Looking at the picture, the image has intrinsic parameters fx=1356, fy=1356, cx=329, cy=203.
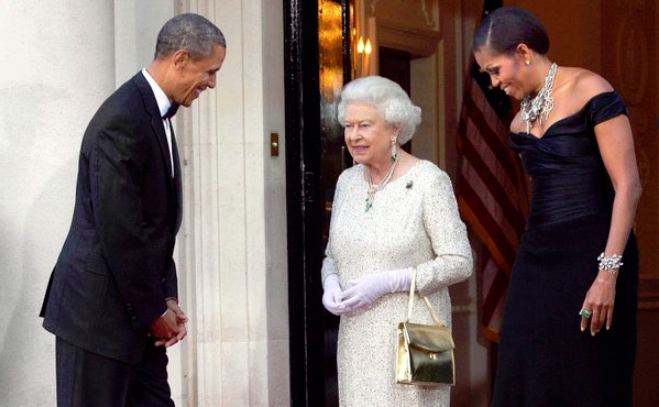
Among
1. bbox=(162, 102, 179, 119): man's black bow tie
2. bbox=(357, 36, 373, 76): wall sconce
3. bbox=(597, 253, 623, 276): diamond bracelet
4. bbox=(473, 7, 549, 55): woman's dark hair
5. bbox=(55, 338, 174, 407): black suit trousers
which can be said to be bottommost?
bbox=(55, 338, 174, 407): black suit trousers

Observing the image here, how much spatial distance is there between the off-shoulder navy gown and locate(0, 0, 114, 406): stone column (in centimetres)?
228

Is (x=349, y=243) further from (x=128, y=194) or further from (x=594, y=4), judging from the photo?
(x=594, y=4)

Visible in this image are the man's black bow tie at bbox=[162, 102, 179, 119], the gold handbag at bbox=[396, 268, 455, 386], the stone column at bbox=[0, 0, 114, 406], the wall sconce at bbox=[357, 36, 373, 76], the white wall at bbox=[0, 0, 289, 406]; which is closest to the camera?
the man's black bow tie at bbox=[162, 102, 179, 119]

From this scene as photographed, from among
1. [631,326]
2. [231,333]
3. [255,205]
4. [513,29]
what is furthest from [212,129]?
[631,326]

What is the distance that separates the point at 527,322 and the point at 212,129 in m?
2.89

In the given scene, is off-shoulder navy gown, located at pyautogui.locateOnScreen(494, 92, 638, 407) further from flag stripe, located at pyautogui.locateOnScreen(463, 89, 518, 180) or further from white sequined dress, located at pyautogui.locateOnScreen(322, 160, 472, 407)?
flag stripe, located at pyautogui.locateOnScreen(463, 89, 518, 180)

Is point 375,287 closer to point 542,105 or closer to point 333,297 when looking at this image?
point 333,297

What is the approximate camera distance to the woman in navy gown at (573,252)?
4.55m

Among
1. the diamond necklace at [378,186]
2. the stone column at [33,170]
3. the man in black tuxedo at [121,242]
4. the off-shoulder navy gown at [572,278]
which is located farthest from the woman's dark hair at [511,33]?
the stone column at [33,170]

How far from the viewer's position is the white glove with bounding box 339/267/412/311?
515cm

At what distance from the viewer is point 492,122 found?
898cm

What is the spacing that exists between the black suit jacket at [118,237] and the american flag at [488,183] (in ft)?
15.1

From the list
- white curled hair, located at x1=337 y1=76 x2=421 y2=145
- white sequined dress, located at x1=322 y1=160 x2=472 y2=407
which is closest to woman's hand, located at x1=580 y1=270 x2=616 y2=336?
white sequined dress, located at x1=322 y1=160 x2=472 y2=407

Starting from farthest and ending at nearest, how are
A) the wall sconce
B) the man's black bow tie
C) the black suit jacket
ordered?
the wall sconce < the man's black bow tie < the black suit jacket
